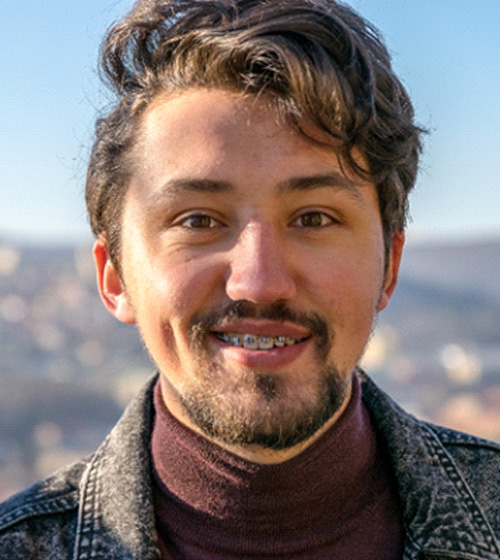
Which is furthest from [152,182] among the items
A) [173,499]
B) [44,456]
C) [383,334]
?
[383,334]

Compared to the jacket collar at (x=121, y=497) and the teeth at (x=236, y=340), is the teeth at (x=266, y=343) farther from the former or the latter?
the jacket collar at (x=121, y=497)

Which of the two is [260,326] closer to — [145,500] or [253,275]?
[253,275]

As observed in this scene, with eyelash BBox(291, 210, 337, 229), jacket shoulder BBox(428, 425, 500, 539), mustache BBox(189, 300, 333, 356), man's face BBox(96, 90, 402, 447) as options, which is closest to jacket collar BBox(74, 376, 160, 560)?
man's face BBox(96, 90, 402, 447)

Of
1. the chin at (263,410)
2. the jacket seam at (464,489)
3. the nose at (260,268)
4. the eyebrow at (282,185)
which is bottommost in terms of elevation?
the jacket seam at (464,489)

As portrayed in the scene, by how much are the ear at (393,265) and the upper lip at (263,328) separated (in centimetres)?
46

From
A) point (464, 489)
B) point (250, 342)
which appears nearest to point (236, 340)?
point (250, 342)

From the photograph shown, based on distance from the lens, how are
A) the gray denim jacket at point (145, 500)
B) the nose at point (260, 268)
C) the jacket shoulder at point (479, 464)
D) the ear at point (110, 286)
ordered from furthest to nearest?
the ear at point (110, 286) < the jacket shoulder at point (479, 464) < the gray denim jacket at point (145, 500) < the nose at point (260, 268)

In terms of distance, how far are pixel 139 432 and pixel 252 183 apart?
28.9 inches

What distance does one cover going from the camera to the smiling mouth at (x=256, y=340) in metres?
1.65

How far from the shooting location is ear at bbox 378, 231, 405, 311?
2035mm

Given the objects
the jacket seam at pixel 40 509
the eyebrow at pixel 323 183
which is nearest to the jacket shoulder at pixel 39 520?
the jacket seam at pixel 40 509

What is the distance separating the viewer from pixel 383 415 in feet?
6.46

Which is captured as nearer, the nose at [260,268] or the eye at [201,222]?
the nose at [260,268]

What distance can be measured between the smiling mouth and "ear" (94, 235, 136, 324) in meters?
0.36
